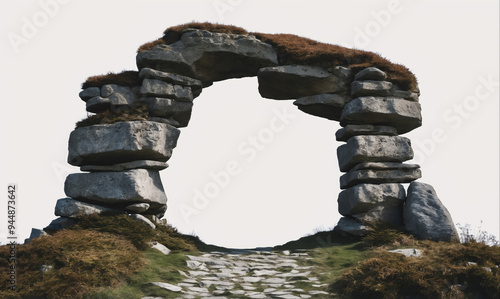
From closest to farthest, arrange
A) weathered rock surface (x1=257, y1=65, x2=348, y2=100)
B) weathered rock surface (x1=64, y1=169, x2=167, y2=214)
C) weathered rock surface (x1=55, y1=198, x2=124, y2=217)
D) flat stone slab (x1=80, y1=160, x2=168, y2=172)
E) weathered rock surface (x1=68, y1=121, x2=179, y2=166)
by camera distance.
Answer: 1. weathered rock surface (x1=55, y1=198, x2=124, y2=217)
2. weathered rock surface (x1=64, y1=169, x2=167, y2=214)
3. weathered rock surface (x1=68, y1=121, x2=179, y2=166)
4. flat stone slab (x1=80, y1=160, x2=168, y2=172)
5. weathered rock surface (x1=257, y1=65, x2=348, y2=100)

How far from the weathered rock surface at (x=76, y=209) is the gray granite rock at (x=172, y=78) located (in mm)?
4060

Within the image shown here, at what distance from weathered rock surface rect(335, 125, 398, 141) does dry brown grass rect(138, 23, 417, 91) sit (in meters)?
1.48

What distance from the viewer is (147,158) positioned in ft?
46.1

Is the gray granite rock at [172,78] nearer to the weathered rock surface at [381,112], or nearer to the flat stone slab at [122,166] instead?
the flat stone slab at [122,166]

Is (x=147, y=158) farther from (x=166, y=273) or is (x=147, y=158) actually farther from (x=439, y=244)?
(x=439, y=244)

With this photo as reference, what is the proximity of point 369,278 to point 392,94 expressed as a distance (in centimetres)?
730

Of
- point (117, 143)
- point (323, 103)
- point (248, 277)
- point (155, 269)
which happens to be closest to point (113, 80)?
point (117, 143)

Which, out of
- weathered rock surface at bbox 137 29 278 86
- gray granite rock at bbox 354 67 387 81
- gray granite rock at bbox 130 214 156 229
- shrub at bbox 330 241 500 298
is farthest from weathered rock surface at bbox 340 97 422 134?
gray granite rock at bbox 130 214 156 229

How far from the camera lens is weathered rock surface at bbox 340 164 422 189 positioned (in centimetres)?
1421

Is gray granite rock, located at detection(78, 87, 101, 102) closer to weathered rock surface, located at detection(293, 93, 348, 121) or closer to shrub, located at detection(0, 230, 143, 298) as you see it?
shrub, located at detection(0, 230, 143, 298)

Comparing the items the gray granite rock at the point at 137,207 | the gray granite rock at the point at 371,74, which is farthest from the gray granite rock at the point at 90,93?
the gray granite rock at the point at 371,74

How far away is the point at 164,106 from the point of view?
47.5ft

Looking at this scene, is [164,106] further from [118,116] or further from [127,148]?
[127,148]

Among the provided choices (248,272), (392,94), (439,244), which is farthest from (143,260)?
(392,94)
